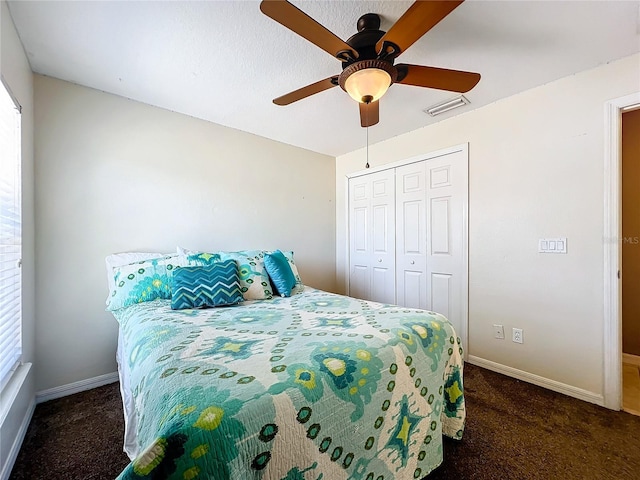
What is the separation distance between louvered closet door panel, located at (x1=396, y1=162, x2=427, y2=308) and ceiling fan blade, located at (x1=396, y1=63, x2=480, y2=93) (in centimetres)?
138

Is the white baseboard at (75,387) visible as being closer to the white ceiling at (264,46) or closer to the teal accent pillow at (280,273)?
the teal accent pillow at (280,273)

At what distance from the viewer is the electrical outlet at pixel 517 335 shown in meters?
2.27

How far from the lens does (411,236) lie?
120 inches

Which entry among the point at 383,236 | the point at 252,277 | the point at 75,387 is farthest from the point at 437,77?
the point at 75,387

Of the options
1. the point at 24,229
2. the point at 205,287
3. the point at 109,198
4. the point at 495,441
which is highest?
the point at 109,198

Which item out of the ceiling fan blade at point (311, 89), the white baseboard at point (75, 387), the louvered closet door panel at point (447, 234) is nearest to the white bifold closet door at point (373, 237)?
the louvered closet door panel at point (447, 234)

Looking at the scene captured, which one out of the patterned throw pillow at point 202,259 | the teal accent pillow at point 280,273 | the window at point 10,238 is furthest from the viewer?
the teal accent pillow at point 280,273

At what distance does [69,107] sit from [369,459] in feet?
9.70

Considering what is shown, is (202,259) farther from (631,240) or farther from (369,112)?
(631,240)

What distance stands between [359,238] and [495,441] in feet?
7.92

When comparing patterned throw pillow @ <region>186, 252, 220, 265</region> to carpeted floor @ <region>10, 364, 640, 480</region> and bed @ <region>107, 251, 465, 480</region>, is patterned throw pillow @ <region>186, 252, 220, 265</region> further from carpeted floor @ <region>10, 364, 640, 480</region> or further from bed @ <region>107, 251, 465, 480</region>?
carpeted floor @ <region>10, 364, 640, 480</region>

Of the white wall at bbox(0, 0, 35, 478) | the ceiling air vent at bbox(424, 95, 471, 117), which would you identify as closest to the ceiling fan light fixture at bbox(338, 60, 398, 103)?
the ceiling air vent at bbox(424, 95, 471, 117)

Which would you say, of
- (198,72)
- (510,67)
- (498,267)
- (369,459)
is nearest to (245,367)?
(369,459)

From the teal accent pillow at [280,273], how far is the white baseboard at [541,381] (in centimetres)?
181
